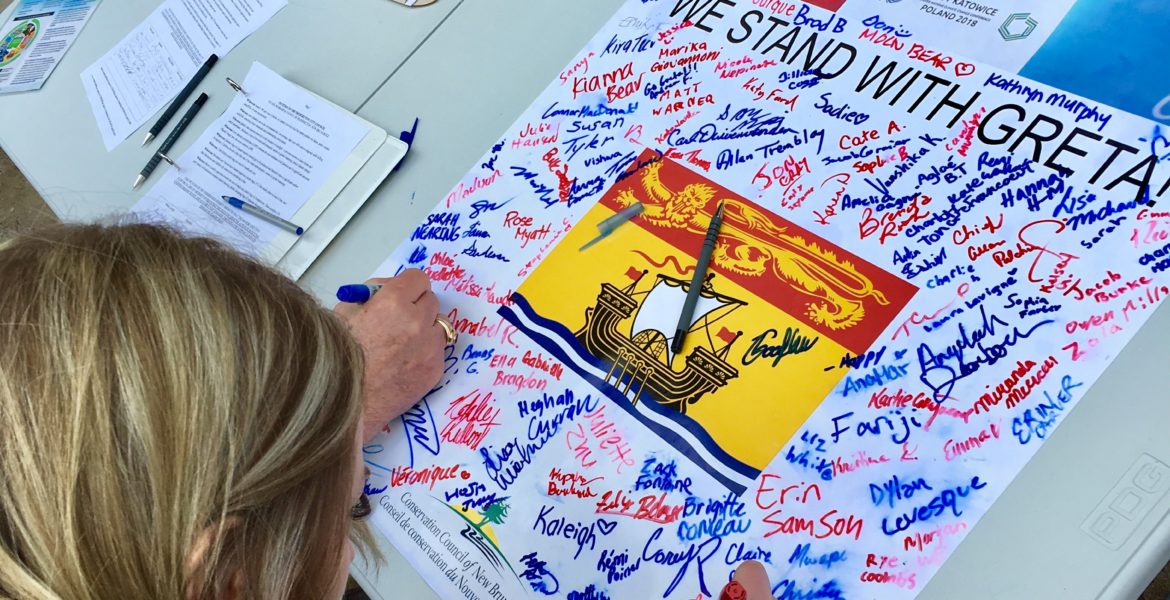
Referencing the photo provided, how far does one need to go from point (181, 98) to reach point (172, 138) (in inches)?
2.4

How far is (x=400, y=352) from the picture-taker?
65 cm

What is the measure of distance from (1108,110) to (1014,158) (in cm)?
6

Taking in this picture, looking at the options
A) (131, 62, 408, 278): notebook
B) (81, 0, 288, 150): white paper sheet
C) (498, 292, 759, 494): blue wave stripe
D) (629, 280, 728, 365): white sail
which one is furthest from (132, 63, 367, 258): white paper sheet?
(629, 280, 728, 365): white sail

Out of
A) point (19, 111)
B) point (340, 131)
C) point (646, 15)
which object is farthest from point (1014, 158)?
point (19, 111)

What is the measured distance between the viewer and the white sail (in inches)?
22.7

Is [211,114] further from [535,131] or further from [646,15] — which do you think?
[646,15]

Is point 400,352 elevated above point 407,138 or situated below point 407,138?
below

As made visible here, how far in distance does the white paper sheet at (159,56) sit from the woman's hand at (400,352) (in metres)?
0.51

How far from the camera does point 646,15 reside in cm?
73

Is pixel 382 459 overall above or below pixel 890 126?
below

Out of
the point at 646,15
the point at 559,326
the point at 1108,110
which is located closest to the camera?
the point at 1108,110
